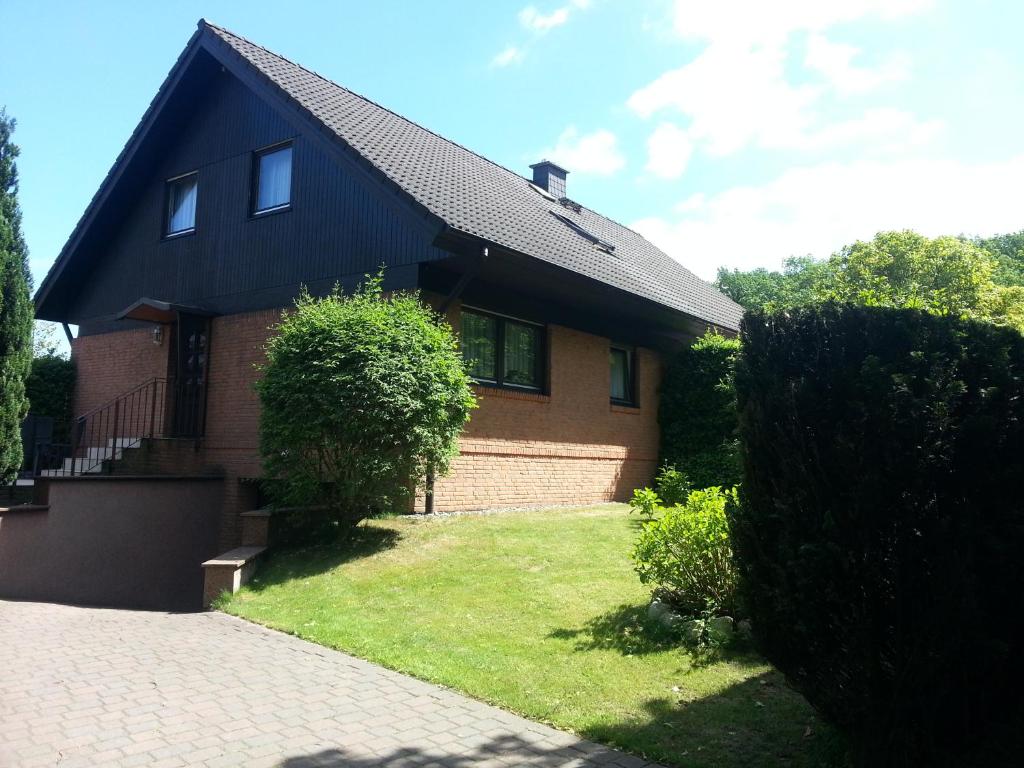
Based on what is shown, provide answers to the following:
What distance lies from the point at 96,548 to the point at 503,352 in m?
6.57

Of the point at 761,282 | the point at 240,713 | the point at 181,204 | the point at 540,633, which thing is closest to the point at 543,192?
the point at 181,204

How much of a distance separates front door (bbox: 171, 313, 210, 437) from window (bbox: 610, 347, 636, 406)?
7.66m

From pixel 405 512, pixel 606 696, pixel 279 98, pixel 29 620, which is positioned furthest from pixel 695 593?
pixel 279 98

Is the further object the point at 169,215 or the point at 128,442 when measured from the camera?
the point at 169,215

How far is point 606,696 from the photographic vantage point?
518cm

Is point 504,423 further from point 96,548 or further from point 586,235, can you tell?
point 96,548

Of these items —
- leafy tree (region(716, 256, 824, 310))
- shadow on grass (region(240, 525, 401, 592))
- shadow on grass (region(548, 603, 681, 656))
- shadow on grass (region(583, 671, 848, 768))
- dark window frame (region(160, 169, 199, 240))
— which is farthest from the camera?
leafy tree (region(716, 256, 824, 310))

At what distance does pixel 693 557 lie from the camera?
6539mm

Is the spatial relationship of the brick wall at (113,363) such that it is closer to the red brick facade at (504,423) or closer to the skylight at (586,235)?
the red brick facade at (504,423)

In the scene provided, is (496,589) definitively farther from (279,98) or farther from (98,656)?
(279,98)

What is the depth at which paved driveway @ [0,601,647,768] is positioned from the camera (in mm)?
4328

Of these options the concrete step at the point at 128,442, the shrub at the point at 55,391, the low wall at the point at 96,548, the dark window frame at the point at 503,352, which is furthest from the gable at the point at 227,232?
the low wall at the point at 96,548

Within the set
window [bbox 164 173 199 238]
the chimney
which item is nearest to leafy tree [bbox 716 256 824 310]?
the chimney

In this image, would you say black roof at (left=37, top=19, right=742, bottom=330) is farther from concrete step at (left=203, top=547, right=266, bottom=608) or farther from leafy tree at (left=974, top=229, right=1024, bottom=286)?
leafy tree at (left=974, top=229, right=1024, bottom=286)
